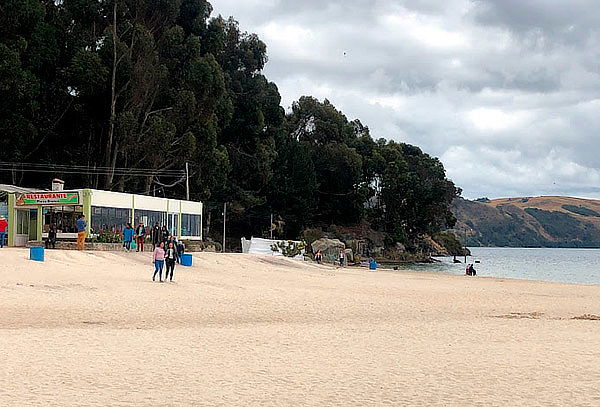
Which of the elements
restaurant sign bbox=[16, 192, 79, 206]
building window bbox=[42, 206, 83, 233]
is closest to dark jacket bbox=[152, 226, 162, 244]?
building window bbox=[42, 206, 83, 233]

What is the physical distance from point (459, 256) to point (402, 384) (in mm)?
117928

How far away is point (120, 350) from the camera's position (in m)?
→ 13.0

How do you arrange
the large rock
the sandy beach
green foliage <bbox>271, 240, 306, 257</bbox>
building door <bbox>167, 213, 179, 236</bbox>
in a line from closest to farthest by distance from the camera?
1. the sandy beach
2. building door <bbox>167, 213, 179, 236</bbox>
3. green foliage <bbox>271, 240, 306, 257</bbox>
4. the large rock

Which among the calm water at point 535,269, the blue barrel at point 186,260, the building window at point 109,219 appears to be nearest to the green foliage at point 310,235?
the calm water at point 535,269

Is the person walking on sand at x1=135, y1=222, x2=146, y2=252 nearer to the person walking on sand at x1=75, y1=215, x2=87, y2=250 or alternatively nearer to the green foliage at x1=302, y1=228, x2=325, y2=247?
the person walking on sand at x1=75, y1=215, x2=87, y2=250

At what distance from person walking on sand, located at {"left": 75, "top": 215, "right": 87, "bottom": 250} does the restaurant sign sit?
1.06 m

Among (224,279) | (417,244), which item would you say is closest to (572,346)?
(224,279)

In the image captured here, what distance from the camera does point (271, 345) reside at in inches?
561

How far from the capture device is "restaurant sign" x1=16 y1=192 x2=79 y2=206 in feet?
122

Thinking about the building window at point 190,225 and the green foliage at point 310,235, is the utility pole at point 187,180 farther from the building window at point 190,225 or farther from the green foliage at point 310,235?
the green foliage at point 310,235

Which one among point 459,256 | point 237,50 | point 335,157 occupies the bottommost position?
point 459,256

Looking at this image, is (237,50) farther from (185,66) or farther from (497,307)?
(497,307)

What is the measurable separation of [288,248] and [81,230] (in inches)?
782

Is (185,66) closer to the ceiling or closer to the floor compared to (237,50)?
closer to the floor
